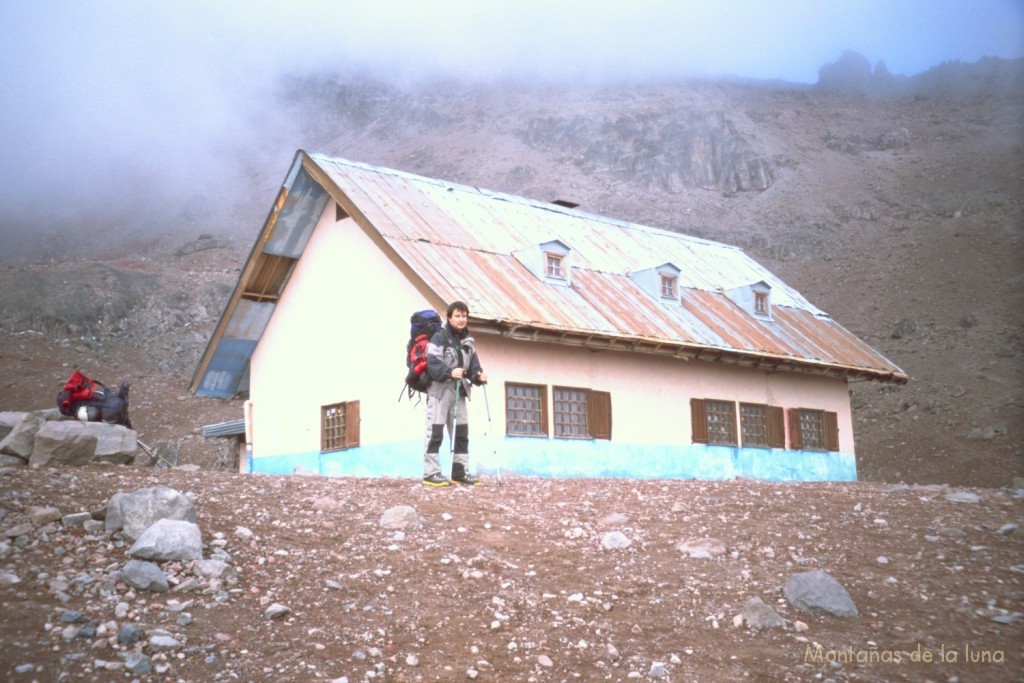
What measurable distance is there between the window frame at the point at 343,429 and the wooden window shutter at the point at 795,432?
9.95 m

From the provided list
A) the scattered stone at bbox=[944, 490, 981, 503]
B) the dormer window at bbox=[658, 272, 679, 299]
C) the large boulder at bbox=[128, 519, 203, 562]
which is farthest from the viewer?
the dormer window at bbox=[658, 272, 679, 299]

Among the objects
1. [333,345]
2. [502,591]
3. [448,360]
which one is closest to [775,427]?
[333,345]

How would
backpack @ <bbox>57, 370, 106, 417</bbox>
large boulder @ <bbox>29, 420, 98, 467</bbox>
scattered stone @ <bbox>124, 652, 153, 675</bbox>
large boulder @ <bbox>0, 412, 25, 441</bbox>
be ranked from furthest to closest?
backpack @ <bbox>57, 370, 106, 417</bbox> → large boulder @ <bbox>0, 412, 25, 441</bbox> → large boulder @ <bbox>29, 420, 98, 467</bbox> → scattered stone @ <bbox>124, 652, 153, 675</bbox>

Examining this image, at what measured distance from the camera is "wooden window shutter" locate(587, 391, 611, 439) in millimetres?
17203

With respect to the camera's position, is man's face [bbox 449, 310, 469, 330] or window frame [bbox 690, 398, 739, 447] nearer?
man's face [bbox 449, 310, 469, 330]

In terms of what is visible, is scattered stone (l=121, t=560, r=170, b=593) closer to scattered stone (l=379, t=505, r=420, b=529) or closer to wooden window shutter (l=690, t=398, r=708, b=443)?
scattered stone (l=379, t=505, r=420, b=529)

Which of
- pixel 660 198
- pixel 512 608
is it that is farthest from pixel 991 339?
pixel 512 608

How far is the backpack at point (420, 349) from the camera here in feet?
37.2

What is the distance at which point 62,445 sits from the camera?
10.4 m

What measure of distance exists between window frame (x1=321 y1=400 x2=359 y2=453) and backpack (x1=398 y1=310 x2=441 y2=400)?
17.8 feet

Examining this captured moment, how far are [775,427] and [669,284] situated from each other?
12.7ft

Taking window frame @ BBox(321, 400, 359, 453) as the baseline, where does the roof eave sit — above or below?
above

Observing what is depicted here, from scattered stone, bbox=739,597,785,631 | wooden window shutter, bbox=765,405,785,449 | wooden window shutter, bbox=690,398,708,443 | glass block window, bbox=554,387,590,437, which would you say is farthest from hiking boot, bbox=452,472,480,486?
wooden window shutter, bbox=765,405,785,449

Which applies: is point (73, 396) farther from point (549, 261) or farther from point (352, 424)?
point (549, 261)
